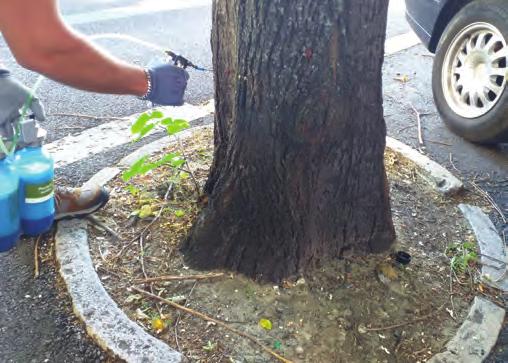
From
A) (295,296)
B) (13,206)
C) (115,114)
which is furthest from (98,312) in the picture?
(115,114)

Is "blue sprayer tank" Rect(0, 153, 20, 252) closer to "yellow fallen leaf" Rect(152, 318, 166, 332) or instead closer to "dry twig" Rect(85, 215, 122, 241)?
"dry twig" Rect(85, 215, 122, 241)

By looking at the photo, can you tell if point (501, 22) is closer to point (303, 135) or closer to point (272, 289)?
point (303, 135)

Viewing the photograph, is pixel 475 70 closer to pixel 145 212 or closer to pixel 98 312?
pixel 145 212

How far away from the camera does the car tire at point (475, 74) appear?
3.66 m

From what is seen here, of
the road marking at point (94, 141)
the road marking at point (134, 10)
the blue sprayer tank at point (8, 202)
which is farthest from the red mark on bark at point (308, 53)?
the road marking at point (134, 10)

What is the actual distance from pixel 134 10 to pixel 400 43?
10.8ft

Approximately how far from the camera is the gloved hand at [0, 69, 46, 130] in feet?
7.79

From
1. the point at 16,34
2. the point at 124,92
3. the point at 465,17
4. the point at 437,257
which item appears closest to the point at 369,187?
the point at 437,257

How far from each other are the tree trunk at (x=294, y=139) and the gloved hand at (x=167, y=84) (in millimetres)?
246

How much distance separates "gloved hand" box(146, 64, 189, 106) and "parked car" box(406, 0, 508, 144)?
2470mm

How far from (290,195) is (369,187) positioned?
16.0 inches

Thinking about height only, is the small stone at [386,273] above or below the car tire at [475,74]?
below

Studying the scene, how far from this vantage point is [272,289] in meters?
2.33

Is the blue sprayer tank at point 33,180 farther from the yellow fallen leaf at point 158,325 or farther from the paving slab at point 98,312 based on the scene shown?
the yellow fallen leaf at point 158,325
